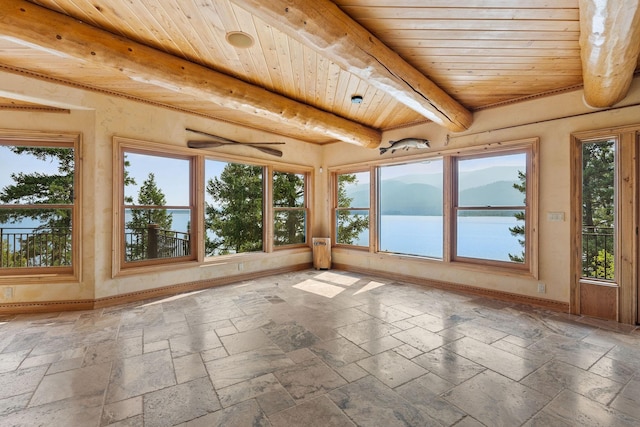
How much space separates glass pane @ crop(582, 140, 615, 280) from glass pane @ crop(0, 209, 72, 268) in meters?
6.52

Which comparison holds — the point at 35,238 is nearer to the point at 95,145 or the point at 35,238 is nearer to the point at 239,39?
the point at 95,145

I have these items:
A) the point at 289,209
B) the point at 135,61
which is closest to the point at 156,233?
the point at 135,61

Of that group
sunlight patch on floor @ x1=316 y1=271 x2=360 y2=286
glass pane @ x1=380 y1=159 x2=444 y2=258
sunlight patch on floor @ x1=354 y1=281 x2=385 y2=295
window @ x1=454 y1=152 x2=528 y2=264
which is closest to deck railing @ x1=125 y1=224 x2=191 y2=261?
sunlight patch on floor @ x1=316 y1=271 x2=360 y2=286

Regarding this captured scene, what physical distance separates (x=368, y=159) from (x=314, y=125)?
5.57ft

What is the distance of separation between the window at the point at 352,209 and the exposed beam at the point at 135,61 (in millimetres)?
2158

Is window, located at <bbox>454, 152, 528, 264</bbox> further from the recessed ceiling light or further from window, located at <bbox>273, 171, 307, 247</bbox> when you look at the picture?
the recessed ceiling light

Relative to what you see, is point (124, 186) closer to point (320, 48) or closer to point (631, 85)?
point (320, 48)

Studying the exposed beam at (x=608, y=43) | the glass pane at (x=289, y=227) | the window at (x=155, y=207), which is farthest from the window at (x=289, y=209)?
the exposed beam at (x=608, y=43)

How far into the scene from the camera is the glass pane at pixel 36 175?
355 centimetres

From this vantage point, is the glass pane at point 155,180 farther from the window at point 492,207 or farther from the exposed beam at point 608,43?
the exposed beam at point 608,43

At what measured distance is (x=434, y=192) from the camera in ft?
16.5

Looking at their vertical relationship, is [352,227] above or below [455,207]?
below

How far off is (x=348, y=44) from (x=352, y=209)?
13.3ft

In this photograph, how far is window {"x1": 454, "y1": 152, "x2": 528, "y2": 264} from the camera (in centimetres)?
409
